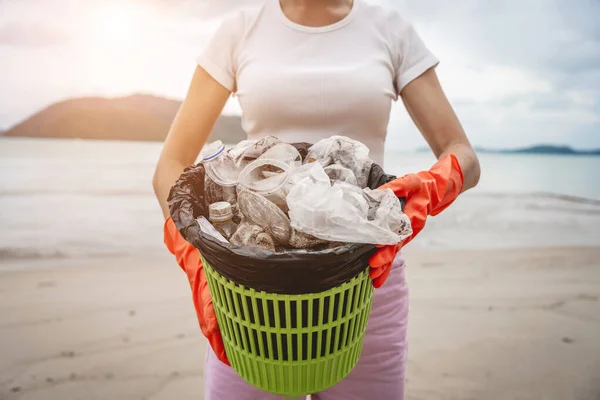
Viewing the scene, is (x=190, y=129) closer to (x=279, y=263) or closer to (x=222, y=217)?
(x=222, y=217)

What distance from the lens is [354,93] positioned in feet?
3.33

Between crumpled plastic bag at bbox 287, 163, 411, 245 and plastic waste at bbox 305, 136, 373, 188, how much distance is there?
107 mm

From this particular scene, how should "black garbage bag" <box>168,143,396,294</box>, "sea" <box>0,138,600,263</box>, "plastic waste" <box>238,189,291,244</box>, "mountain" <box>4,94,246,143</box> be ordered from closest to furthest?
"black garbage bag" <box>168,143,396,294</box> → "plastic waste" <box>238,189,291,244</box> → "sea" <box>0,138,600,263</box> → "mountain" <box>4,94,246,143</box>

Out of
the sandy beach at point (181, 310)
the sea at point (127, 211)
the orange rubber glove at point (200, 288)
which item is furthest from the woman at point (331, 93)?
the sea at point (127, 211)

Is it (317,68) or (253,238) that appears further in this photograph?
(317,68)

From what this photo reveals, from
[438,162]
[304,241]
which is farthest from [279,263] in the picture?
[438,162]

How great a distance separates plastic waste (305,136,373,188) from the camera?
0.79 m

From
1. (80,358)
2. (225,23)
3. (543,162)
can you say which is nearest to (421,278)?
(80,358)

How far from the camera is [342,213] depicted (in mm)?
614

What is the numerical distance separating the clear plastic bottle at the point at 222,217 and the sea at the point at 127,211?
2370 millimetres

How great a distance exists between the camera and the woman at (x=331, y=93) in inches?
40.1

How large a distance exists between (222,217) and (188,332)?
6.71ft

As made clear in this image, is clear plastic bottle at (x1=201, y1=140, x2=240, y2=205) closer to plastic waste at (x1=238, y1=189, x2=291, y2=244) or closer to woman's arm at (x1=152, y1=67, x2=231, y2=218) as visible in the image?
plastic waste at (x1=238, y1=189, x2=291, y2=244)

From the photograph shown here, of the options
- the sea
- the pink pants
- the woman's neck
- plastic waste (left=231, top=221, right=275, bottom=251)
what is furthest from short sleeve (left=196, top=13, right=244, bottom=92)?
the sea
